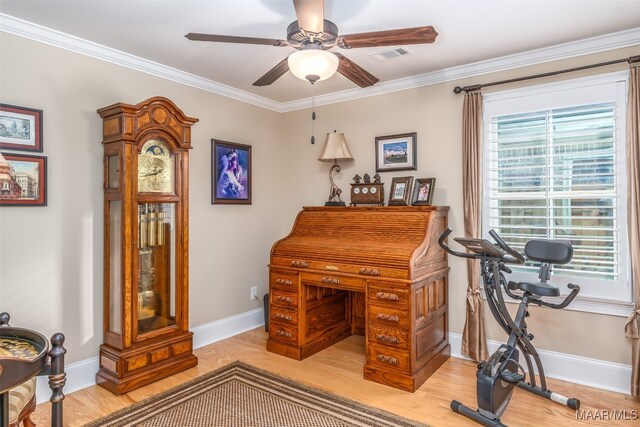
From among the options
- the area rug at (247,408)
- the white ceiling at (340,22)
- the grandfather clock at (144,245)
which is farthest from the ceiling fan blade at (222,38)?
the area rug at (247,408)

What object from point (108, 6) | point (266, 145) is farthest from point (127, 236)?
point (266, 145)

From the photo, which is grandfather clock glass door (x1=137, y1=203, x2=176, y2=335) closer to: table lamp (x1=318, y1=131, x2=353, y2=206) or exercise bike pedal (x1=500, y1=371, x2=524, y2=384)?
table lamp (x1=318, y1=131, x2=353, y2=206)

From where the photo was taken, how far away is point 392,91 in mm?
3877

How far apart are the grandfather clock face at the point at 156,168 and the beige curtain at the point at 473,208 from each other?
2453 millimetres

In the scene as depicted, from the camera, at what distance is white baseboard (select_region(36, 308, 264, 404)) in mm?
2729

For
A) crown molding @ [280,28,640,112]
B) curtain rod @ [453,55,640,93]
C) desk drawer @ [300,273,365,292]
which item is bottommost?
desk drawer @ [300,273,365,292]

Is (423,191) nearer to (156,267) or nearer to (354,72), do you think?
(354,72)

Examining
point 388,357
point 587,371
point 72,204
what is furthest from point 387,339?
point 72,204

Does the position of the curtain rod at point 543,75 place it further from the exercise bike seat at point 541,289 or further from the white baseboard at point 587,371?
the white baseboard at point 587,371

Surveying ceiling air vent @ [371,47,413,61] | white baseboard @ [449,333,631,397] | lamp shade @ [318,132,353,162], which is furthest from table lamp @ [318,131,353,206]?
white baseboard @ [449,333,631,397]

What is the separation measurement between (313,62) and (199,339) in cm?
286

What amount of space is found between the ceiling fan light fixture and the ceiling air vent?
1160 mm

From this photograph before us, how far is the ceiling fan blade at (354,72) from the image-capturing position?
2.38 metres

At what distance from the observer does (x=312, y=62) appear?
2062 mm
